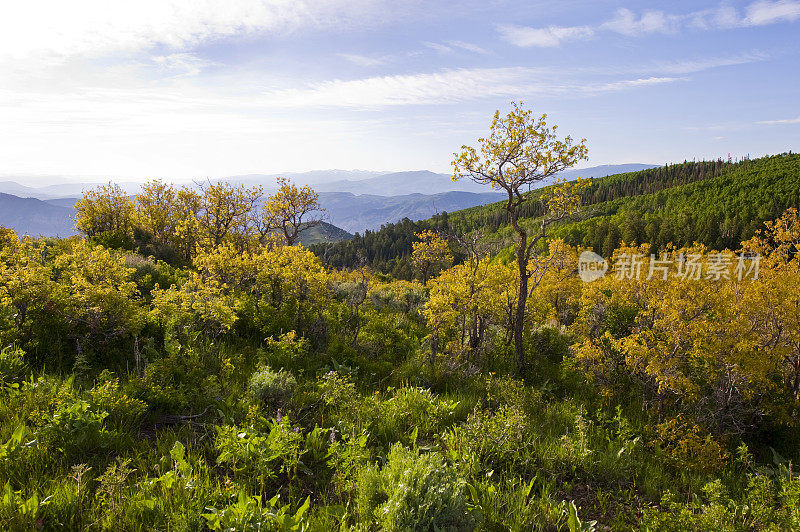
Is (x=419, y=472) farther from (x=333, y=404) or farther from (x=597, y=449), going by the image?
(x=597, y=449)

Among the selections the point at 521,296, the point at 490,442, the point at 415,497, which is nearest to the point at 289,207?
the point at 521,296

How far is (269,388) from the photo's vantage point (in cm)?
664

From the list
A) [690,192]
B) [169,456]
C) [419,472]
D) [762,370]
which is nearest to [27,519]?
[169,456]

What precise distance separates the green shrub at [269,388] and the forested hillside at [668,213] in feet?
231

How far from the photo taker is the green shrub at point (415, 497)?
3775 millimetres

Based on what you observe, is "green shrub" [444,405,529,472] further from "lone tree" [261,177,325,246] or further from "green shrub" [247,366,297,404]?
"lone tree" [261,177,325,246]

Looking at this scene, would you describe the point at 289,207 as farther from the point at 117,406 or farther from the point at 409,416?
the point at 409,416

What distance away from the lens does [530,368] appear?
10961 mm

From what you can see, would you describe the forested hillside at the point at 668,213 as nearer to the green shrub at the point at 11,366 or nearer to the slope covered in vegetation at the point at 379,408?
the slope covered in vegetation at the point at 379,408

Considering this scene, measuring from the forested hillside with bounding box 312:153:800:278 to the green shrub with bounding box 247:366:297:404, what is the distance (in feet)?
231

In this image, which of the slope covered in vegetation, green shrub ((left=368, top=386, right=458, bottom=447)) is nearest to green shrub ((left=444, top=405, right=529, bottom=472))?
the slope covered in vegetation

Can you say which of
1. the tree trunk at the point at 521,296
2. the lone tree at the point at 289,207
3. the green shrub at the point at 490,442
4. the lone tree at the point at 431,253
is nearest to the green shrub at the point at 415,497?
the green shrub at the point at 490,442

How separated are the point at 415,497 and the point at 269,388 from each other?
3.68 m

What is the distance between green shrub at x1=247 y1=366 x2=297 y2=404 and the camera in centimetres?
661
